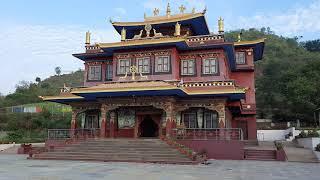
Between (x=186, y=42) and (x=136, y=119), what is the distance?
21.0 feet

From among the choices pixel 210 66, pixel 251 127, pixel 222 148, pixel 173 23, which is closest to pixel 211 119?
pixel 222 148

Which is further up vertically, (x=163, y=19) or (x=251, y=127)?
(x=163, y=19)

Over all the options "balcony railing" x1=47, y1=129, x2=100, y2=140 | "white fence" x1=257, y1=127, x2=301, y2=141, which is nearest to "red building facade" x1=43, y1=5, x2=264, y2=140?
"balcony railing" x1=47, y1=129, x2=100, y2=140

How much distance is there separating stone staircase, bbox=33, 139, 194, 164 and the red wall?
2638 millimetres

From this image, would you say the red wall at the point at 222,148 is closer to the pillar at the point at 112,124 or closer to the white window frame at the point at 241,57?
the pillar at the point at 112,124

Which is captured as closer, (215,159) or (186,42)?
(215,159)

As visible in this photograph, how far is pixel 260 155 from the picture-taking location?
20828 mm

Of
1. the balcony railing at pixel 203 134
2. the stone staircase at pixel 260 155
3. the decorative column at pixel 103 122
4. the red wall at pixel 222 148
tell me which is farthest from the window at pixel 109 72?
the stone staircase at pixel 260 155

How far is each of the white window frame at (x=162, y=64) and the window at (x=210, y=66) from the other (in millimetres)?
2493

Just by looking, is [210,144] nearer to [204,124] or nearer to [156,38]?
[204,124]

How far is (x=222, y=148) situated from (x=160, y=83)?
5427 millimetres

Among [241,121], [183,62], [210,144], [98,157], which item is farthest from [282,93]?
[98,157]

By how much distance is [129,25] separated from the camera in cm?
2789

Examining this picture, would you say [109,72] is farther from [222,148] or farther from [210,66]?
[222,148]
